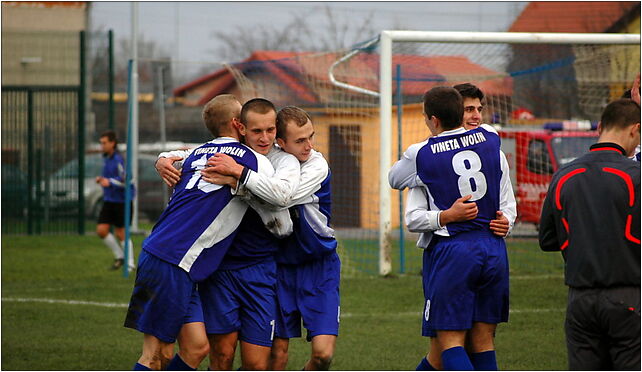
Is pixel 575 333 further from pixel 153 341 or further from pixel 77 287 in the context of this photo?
pixel 77 287

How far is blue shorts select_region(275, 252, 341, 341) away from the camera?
5793mm

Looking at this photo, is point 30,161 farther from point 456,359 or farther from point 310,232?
point 456,359

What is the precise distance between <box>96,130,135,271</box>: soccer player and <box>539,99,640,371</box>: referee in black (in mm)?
10477

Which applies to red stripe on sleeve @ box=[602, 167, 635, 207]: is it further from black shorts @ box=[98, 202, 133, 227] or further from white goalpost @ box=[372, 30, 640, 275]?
black shorts @ box=[98, 202, 133, 227]

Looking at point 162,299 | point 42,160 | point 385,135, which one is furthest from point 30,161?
point 162,299

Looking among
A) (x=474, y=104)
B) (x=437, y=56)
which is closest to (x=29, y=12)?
(x=437, y=56)

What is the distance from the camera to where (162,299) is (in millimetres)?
5320

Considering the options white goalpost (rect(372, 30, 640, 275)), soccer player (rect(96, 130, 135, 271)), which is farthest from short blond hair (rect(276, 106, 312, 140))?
soccer player (rect(96, 130, 135, 271))

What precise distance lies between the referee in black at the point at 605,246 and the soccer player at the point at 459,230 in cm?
63

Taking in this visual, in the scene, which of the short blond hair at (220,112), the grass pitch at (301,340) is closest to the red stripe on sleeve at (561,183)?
the short blond hair at (220,112)

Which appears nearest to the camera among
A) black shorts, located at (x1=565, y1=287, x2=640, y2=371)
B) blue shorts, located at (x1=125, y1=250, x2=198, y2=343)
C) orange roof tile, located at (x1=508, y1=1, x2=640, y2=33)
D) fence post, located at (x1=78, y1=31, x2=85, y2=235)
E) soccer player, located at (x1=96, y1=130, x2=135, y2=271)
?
black shorts, located at (x1=565, y1=287, x2=640, y2=371)

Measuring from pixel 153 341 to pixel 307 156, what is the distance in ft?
4.47

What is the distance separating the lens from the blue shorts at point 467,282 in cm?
548

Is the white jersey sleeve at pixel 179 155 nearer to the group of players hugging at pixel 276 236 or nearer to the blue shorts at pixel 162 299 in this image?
the group of players hugging at pixel 276 236
